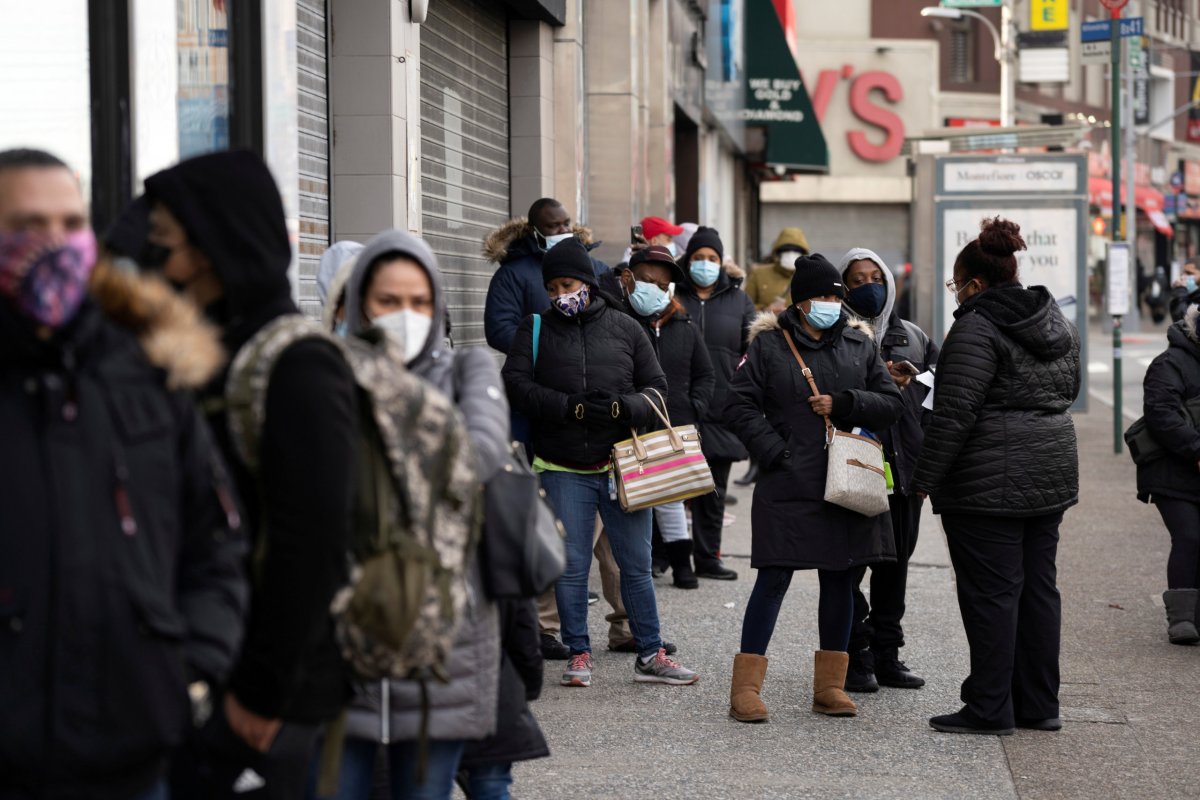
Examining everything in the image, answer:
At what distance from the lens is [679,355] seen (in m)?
8.95

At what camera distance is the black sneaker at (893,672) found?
724 cm

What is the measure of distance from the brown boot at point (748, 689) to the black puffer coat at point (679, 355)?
2.43m

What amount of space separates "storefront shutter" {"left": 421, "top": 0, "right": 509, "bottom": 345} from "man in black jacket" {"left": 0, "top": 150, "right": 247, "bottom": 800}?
709 cm

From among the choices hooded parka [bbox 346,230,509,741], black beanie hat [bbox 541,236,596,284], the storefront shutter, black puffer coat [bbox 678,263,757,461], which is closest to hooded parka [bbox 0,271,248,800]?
hooded parka [bbox 346,230,509,741]

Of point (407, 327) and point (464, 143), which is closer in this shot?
point (407, 327)

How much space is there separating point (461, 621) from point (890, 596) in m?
4.07

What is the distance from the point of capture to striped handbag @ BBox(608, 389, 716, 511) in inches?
275

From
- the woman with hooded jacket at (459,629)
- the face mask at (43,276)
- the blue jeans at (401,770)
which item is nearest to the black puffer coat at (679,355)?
the woman with hooded jacket at (459,629)

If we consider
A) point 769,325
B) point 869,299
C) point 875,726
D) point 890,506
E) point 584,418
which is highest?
point 869,299

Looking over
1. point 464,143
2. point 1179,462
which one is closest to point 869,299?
point 1179,462

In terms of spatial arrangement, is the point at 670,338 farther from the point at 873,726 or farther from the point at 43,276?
the point at 43,276

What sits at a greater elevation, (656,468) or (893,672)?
(656,468)

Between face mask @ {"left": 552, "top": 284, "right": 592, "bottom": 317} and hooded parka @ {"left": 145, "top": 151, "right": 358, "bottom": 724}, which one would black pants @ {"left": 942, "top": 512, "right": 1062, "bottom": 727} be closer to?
face mask @ {"left": 552, "top": 284, "right": 592, "bottom": 317}

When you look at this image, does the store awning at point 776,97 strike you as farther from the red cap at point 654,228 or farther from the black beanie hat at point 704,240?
the black beanie hat at point 704,240
